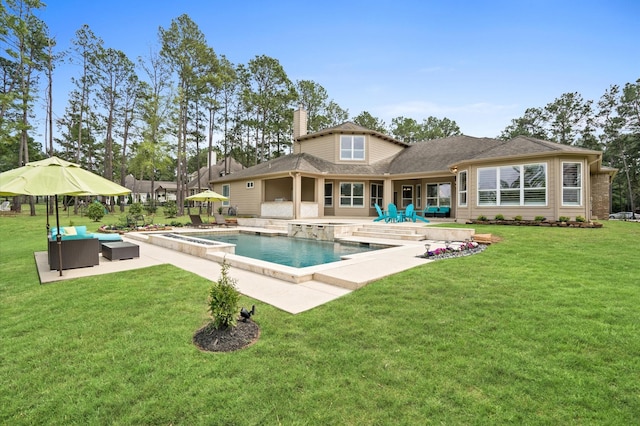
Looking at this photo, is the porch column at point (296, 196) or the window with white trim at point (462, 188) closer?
the window with white trim at point (462, 188)

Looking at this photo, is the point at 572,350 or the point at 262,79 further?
the point at 262,79

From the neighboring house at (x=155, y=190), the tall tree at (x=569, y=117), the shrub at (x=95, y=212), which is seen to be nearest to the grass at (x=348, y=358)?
the shrub at (x=95, y=212)

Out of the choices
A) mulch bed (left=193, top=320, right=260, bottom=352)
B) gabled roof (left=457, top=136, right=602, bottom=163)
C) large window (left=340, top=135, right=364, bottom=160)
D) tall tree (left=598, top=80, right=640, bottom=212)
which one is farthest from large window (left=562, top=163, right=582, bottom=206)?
tall tree (left=598, top=80, right=640, bottom=212)

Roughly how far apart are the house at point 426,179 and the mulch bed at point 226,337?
13450 mm

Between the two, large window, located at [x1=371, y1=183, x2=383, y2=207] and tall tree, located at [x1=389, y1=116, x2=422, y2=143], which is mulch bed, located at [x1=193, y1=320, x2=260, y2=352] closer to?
large window, located at [x1=371, y1=183, x2=383, y2=207]

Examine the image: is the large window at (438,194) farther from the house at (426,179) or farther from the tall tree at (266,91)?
the tall tree at (266,91)

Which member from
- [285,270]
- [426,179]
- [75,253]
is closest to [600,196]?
[426,179]

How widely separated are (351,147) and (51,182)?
1797 centimetres

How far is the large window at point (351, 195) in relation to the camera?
→ 20.5m

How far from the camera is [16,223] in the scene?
16875 mm

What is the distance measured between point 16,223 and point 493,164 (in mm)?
25582

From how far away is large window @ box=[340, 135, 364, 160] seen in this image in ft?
70.0

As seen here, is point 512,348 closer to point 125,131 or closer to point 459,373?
point 459,373

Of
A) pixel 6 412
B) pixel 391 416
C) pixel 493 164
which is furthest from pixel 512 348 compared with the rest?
pixel 493 164
